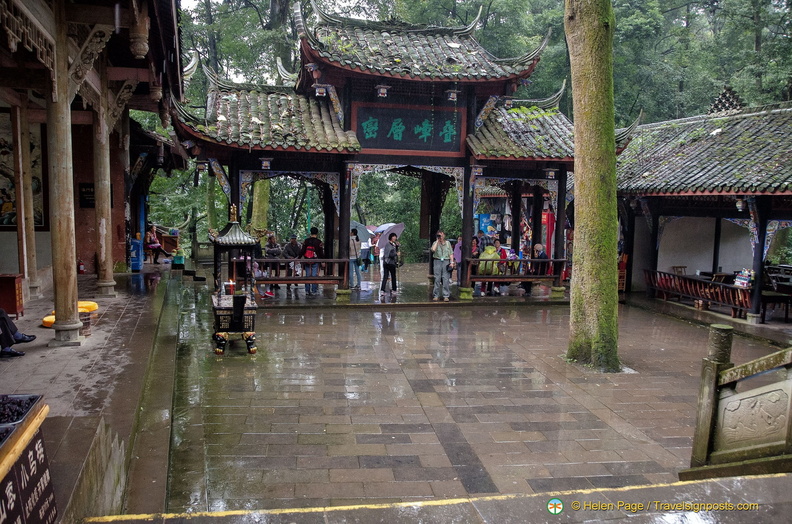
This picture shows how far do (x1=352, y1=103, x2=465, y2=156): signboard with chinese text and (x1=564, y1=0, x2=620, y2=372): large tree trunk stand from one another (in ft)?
16.6

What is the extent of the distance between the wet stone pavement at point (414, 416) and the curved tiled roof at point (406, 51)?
5.40m

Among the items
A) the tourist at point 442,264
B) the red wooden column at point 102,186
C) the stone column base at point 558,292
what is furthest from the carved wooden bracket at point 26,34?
the stone column base at point 558,292

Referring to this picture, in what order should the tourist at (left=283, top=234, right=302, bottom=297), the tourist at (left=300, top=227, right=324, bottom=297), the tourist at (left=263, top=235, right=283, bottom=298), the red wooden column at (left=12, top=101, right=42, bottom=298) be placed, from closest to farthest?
the red wooden column at (left=12, top=101, right=42, bottom=298) < the tourist at (left=263, top=235, right=283, bottom=298) < the tourist at (left=283, top=234, right=302, bottom=297) < the tourist at (left=300, top=227, right=324, bottom=297)

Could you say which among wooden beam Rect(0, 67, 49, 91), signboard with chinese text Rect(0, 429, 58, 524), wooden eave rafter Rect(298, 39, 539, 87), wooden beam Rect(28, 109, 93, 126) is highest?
wooden eave rafter Rect(298, 39, 539, 87)

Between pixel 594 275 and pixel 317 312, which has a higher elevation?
pixel 594 275

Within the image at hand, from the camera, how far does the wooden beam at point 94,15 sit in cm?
648

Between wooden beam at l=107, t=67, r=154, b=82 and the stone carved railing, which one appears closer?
the stone carved railing

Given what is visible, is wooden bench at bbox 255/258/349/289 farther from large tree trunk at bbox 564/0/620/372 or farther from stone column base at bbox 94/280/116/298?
large tree trunk at bbox 564/0/620/372

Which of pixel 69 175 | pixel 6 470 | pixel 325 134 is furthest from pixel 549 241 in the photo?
pixel 6 470

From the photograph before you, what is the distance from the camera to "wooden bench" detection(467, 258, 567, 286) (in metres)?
13.3

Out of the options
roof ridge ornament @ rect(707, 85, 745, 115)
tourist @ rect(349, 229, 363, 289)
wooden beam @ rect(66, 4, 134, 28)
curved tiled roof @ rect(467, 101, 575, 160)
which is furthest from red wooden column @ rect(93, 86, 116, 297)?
roof ridge ornament @ rect(707, 85, 745, 115)

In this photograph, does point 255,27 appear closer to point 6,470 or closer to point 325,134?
point 325,134

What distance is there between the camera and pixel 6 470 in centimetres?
235

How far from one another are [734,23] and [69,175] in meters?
23.3
